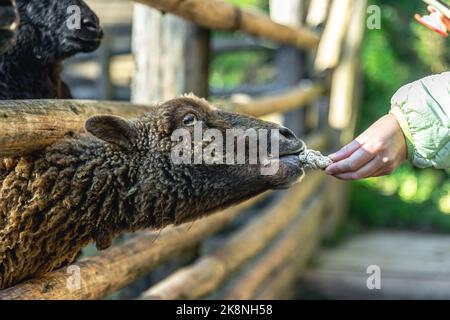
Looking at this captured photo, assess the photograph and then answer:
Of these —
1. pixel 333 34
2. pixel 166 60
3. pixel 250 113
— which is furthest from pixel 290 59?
pixel 166 60

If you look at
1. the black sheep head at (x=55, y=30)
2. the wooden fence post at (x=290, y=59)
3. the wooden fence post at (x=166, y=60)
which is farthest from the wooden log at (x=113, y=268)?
the wooden fence post at (x=290, y=59)

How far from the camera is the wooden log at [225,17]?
12.2 ft

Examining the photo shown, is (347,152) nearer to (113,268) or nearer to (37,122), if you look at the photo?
(37,122)

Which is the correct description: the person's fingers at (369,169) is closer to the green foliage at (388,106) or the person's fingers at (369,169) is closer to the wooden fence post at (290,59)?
the wooden fence post at (290,59)

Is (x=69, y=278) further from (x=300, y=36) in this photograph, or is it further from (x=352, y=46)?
(x=352, y=46)

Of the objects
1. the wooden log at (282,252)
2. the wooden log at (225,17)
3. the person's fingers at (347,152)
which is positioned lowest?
the wooden log at (282,252)

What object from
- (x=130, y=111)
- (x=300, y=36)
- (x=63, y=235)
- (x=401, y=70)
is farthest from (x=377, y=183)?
(x=63, y=235)

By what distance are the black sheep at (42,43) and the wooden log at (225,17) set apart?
0.95 ft

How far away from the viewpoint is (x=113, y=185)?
2.81 metres

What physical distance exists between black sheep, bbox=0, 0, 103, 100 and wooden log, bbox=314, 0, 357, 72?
16.8ft

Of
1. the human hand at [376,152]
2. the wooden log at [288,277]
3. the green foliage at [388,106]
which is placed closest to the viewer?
the human hand at [376,152]

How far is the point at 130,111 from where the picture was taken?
11.2 feet

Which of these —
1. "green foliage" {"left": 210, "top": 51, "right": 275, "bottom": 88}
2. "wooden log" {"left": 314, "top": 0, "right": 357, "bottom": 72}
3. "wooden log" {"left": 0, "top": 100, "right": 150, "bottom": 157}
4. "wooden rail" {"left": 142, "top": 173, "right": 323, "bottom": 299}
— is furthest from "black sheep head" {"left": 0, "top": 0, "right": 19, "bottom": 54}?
"green foliage" {"left": 210, "top": 51, "right": 275, "bottom": 88}

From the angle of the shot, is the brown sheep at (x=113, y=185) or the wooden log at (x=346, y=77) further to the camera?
the wooden log at (x=346, y=77)
